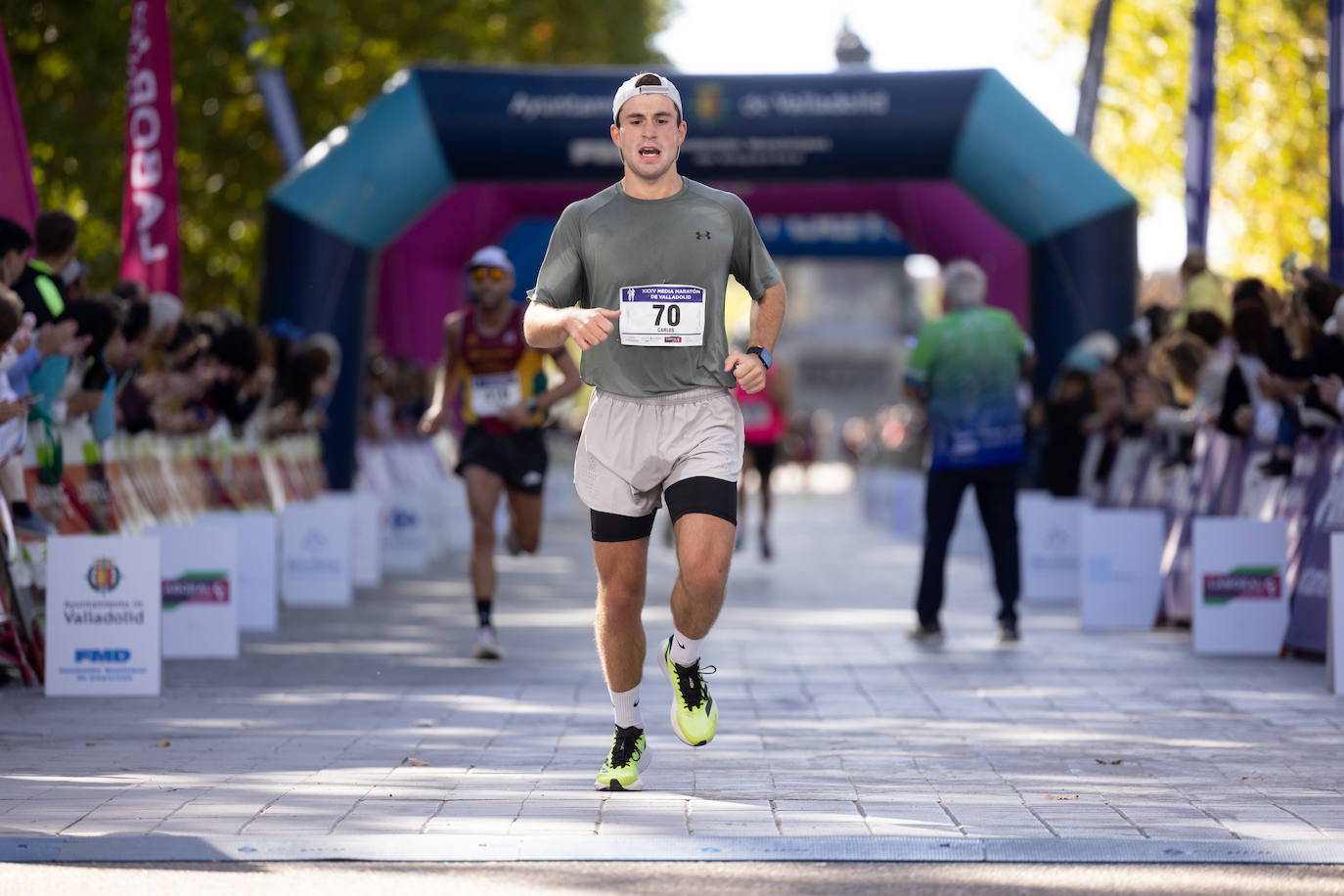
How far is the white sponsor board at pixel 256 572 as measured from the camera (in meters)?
13.1

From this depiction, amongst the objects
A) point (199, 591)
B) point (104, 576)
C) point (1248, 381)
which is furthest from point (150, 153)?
point (1248, 381)

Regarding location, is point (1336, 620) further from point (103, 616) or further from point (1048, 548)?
point (1048, 548)

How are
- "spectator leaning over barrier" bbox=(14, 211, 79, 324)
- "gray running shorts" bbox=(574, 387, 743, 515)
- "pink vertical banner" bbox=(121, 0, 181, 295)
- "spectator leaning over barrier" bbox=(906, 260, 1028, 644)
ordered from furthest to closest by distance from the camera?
"pink vertical banner" bbox=(121, 0, 181, 295) → "spectator leaning over barrier" bbox=(906, 260, 1028, 644) → "spectator leaning over barrier" bbox=(14, 211, 79, 324) → "gray running shorts" bbox=(574, 387, 743, 515)

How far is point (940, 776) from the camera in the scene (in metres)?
7.13

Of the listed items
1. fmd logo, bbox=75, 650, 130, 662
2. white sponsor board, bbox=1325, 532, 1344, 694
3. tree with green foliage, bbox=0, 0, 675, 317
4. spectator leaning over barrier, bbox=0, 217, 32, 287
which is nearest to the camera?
white sponsor board, bbox=1325, 532, 1344, 694

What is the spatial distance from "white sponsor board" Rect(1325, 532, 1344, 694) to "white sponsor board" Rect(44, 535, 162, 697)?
4790mm

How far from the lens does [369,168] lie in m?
18.4

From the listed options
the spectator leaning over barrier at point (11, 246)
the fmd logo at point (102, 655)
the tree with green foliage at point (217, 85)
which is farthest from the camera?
the tree with green foliage at point (217, 85)

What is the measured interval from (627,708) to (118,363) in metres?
5.10

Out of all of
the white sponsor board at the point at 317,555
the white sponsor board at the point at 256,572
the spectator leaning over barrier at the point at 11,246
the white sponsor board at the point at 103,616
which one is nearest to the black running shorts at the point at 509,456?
the white sponsor board at the point at 256,572

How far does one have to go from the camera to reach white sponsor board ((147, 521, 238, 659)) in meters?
11.3

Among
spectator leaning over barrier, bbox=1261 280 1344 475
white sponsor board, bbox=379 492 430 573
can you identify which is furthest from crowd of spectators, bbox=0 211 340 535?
spectator leaning over barrier, bbox=1261 280 1344 475

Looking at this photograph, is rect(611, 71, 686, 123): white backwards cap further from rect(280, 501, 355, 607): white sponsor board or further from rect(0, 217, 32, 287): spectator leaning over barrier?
rect(280, 501, 355, 607): white sponsor board

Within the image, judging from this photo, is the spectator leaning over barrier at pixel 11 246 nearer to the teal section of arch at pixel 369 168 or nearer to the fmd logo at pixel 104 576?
the fmd logo at pixel 104 576
